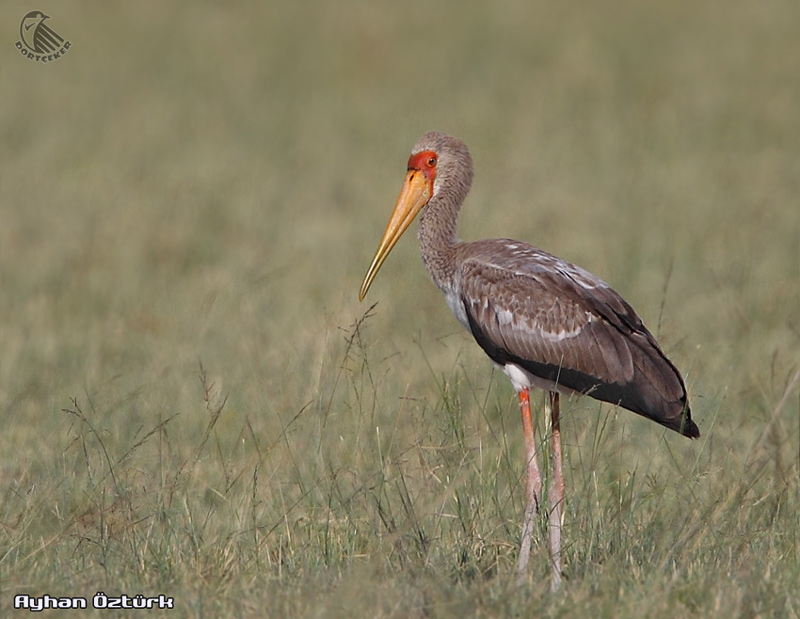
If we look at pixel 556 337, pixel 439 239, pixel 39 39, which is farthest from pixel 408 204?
pixel 39 39

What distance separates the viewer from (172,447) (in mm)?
6391

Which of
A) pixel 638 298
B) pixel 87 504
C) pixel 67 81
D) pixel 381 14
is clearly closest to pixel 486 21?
pixel 381 14

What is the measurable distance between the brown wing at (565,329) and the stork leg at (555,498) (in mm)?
136

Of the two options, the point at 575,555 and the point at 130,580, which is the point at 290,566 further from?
the point at 575,555

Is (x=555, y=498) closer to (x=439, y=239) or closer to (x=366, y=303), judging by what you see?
(x=439, y=239)

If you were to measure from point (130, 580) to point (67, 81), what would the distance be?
40.1ft

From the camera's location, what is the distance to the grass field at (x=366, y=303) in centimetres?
469

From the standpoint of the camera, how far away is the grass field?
4.69m

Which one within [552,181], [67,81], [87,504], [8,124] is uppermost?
[67,81]

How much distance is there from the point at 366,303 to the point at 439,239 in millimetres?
2747

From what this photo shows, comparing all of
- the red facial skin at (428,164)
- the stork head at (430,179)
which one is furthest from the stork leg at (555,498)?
the red facial skin at (428,164)

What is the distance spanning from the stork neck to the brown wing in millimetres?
250

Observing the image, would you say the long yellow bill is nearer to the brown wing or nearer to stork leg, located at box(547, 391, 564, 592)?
the brown wing

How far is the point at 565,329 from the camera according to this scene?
211 inches
